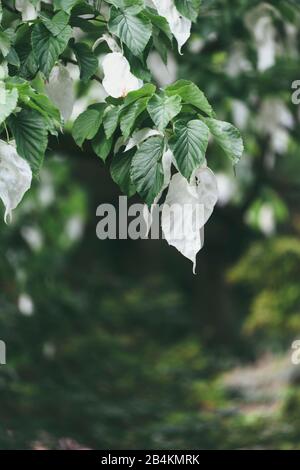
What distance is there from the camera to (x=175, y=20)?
6.64ft

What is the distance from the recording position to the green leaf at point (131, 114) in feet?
6.04

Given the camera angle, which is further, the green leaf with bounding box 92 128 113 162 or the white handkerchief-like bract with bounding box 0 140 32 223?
the green leaf with bounding box 92 128 113 162

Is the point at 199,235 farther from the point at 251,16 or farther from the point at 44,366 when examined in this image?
the point at 44,366

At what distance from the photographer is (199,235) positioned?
182cm

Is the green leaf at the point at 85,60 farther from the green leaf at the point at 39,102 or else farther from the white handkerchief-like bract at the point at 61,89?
the green leaf at the point at 39,102

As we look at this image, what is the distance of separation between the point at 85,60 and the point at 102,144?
0.76 feet

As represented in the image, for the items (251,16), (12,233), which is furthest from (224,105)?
(12,233)

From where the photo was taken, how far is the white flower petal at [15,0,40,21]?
208 cm

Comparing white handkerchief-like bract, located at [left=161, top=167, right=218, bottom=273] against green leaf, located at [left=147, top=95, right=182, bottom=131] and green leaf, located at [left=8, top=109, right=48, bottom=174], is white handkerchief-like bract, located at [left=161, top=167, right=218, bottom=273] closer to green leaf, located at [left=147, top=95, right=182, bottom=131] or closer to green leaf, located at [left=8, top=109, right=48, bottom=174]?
green leaf, located at [left=147, top=95, right=182, bottom=131]

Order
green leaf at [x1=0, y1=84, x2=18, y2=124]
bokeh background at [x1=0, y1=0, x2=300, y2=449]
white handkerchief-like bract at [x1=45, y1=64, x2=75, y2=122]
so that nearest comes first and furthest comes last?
green leaf at [x1=0, y1=84, x2=18, y2=124], white handkerchief-like bract at [x1=45, y1=64, x2=75, y2=122], bokeh background at [x1=0, y1=0, x2=300, y2=449]

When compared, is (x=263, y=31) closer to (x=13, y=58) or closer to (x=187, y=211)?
(x=13, y=58)

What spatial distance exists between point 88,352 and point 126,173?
3267 mm

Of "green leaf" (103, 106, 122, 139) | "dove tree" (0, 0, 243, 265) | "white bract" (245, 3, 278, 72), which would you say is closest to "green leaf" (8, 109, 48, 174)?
"dove tree" (0, 0, 243, 265)

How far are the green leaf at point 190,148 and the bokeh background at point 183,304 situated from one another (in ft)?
2.72
